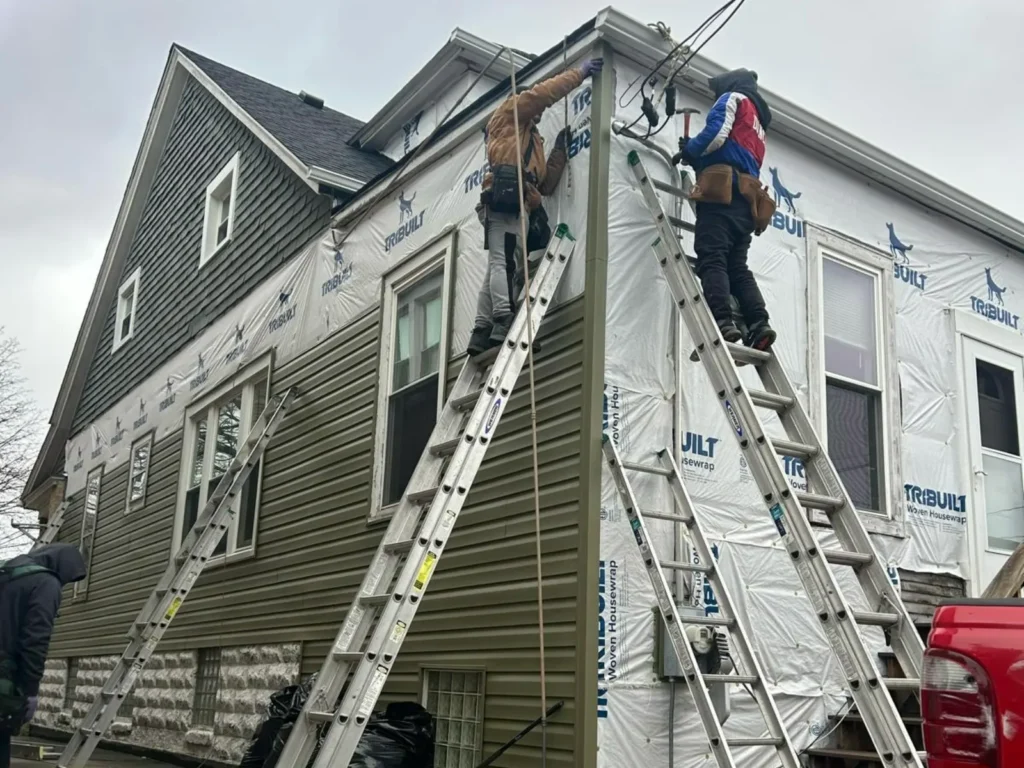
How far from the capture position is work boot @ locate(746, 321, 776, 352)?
18.4 ft

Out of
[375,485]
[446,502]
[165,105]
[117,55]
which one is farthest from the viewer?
[117,55]

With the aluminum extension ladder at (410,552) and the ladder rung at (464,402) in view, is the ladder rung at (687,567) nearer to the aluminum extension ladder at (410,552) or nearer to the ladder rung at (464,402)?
the aluminum extension ladder at (410,552)

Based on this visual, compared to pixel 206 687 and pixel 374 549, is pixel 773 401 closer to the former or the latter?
pixel 374 549

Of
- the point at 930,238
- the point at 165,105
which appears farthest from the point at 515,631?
the point at 165,105

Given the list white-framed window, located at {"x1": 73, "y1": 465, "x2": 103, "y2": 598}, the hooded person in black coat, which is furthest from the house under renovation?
white-framed window, located at {"x1": 73, "y1": 465, "x2": 103, "y2": 598}

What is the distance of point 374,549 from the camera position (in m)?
7.68

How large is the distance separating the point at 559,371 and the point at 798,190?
244 centimetres

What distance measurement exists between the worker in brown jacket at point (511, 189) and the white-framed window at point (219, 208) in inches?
281

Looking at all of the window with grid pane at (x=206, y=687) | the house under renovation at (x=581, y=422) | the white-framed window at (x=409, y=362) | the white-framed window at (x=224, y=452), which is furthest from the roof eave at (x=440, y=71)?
the window with grid pane at (x=206, y=687)

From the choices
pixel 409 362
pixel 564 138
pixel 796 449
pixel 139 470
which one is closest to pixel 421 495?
pixel 796 449

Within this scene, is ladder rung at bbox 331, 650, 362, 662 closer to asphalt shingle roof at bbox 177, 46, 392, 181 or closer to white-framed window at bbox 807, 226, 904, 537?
white-framed window at bbox 807, 226, 904, 537

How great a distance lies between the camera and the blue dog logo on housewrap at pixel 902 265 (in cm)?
780

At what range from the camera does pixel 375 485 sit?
7.90 m

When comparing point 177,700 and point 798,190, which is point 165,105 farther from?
point 798,190
